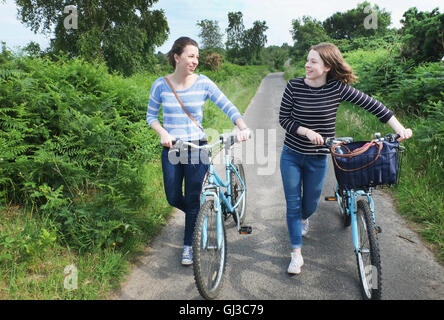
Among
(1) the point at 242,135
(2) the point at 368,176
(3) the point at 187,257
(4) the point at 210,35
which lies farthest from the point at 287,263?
(4) the point at 210,35

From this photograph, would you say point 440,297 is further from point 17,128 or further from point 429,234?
point 17,128

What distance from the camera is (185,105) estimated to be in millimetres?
2865

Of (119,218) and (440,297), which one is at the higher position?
(119,218)

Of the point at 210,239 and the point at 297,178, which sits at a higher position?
the point at 297,178

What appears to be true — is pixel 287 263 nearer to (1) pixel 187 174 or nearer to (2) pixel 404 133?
(1) pixel 187 174

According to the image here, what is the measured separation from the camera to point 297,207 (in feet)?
10.1

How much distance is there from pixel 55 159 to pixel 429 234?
182 inches

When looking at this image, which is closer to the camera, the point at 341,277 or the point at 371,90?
the point at 341,277

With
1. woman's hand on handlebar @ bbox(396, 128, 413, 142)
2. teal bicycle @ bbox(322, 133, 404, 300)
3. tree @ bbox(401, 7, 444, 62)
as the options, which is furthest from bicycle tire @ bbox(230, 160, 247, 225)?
tree @ bbox(401, 7, 444, 62)

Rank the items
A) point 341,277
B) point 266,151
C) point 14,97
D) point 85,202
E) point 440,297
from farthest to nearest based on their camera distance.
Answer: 1. point 266,151
2. point 14,97
3. point 85,202
4. point 341,277
5. point 440,297

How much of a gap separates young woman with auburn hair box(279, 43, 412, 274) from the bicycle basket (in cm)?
21

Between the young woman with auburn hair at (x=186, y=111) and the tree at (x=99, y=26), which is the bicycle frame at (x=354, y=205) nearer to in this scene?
the young woman with auburn hair at (x=186, y=111)

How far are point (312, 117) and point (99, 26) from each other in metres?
24.1

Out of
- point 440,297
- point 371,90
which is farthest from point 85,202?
point 371,90
